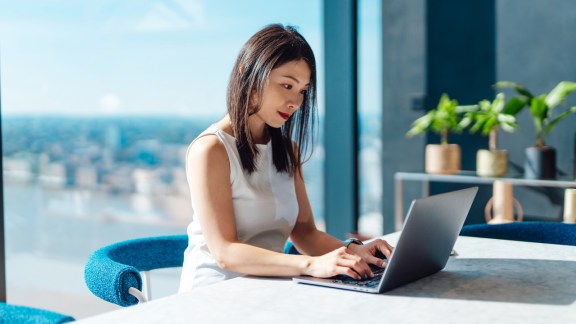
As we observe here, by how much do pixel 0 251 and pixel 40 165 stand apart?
2.93ft

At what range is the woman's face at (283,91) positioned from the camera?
5.35ft

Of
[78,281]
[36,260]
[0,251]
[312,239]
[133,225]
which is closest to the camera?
[312,239]

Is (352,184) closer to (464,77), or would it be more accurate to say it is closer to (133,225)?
(464,77)

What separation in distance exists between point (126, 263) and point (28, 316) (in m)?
0.61

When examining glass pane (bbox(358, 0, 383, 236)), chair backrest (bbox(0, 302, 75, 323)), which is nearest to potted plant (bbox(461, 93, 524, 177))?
glass pane (bbox(358, 0, 383, 236))

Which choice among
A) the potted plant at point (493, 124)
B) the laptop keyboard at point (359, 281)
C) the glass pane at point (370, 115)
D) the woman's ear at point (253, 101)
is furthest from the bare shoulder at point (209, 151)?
the glass pane at point (370, 115)

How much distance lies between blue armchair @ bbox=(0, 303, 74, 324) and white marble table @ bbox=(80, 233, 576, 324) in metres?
0.08

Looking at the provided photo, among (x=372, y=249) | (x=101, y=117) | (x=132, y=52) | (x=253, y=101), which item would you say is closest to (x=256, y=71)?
(x=253, y=101)

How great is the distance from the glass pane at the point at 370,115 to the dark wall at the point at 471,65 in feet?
0.15

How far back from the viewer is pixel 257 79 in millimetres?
1627

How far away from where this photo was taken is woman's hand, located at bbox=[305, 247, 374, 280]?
134cm

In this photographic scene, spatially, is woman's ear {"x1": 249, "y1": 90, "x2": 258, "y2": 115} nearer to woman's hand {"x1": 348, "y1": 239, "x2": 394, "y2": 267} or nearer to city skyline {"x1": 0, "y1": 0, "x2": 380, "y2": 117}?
woman's hand {"x1": 348, "y1": 239, "x2": 394, "y2": 267}

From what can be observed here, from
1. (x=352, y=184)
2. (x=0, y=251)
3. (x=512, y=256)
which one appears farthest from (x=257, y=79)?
(x=352, y=184)

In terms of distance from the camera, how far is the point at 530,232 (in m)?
2.12
